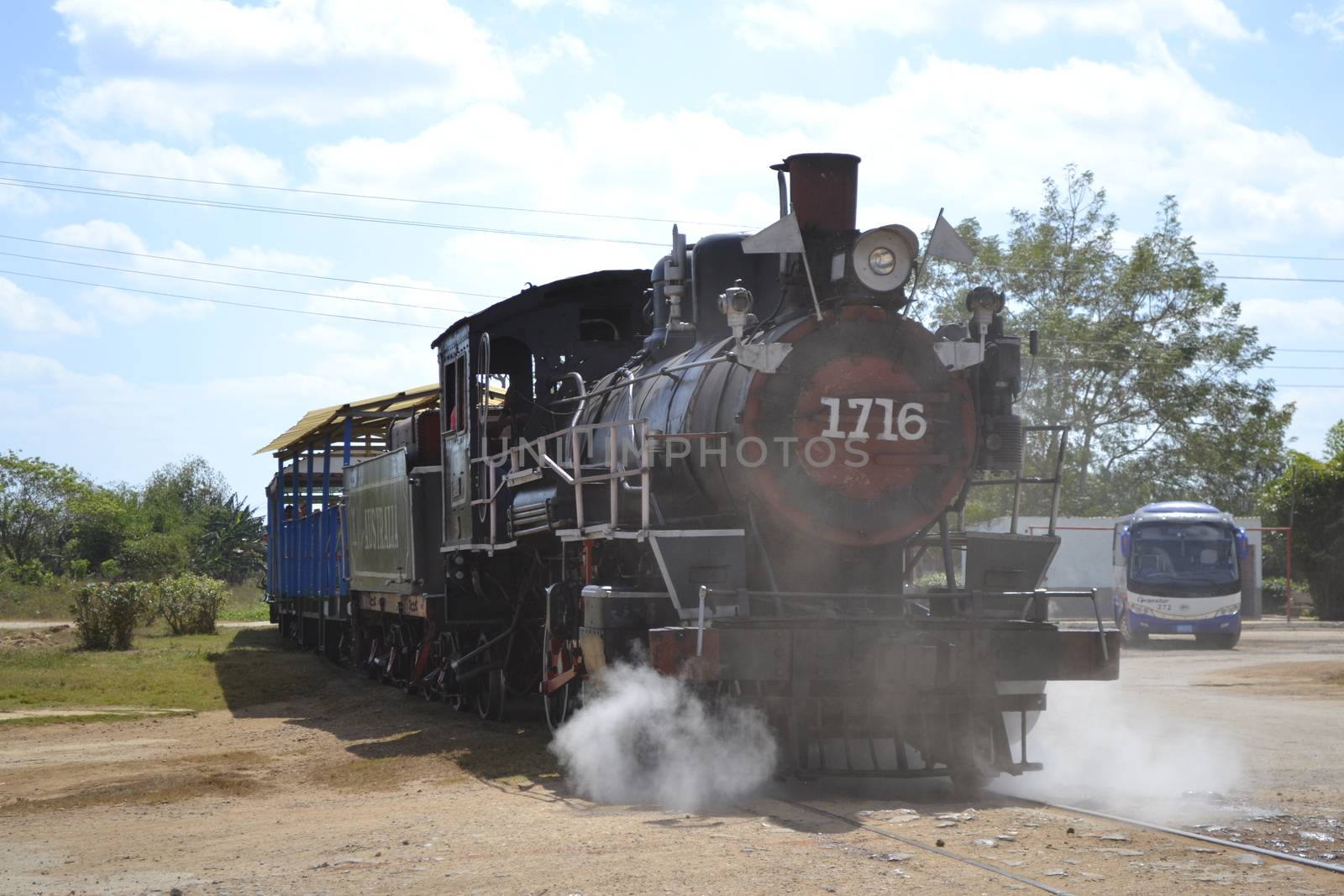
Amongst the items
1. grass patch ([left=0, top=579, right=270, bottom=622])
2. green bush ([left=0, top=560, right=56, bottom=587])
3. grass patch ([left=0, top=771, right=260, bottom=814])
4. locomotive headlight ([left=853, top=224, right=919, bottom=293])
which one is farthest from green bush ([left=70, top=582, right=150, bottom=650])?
green bush ([left=0, top=560, right=56, bottom=587])

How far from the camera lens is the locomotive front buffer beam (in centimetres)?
789

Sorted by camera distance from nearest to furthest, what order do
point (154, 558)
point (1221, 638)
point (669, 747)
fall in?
point (669, 747) → point (1221, 638) → point (154, 558)

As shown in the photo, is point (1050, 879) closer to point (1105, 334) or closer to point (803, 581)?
point (803, 581)

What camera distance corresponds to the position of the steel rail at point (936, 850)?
18.4ft

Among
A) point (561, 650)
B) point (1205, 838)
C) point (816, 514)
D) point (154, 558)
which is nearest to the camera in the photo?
point (1205, 838)

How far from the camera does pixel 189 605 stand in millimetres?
30031

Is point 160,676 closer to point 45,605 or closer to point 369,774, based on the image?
point 369,774

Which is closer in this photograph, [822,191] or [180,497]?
[822,191]

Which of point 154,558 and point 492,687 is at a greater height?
point 154,558

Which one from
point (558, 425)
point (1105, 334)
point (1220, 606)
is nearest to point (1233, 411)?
point (1105, 334)

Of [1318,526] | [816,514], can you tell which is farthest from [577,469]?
[1318,526]

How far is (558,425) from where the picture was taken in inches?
476

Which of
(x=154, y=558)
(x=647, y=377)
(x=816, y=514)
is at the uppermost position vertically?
(x=647, y=377)

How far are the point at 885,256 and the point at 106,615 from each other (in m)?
19.7
